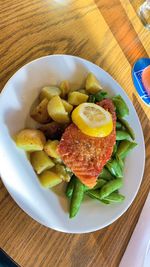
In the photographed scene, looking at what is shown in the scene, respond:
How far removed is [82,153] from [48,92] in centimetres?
18

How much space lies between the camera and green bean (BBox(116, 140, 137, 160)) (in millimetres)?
924

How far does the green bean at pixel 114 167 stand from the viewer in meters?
0.87

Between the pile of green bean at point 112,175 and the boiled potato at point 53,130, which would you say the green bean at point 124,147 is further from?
the boiled potato at point 53,130

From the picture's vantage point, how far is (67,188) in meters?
0.82

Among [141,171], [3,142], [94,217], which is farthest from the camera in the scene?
[141,171]

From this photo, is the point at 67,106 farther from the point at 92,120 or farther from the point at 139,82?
the point at 139,82

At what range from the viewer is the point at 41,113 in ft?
2.65

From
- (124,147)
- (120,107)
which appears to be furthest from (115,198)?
(120,107)

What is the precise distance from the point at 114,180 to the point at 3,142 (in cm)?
32

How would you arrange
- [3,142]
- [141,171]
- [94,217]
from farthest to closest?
1. [141,171]
2. [94,217]
3. [3,142]

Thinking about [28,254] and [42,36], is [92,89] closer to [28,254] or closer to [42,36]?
[42,36]

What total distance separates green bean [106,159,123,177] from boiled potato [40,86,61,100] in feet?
0.73

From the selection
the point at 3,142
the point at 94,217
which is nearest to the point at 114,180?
the point at 94,217

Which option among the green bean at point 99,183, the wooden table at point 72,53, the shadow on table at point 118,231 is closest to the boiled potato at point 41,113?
the wooden table at point 72,53
